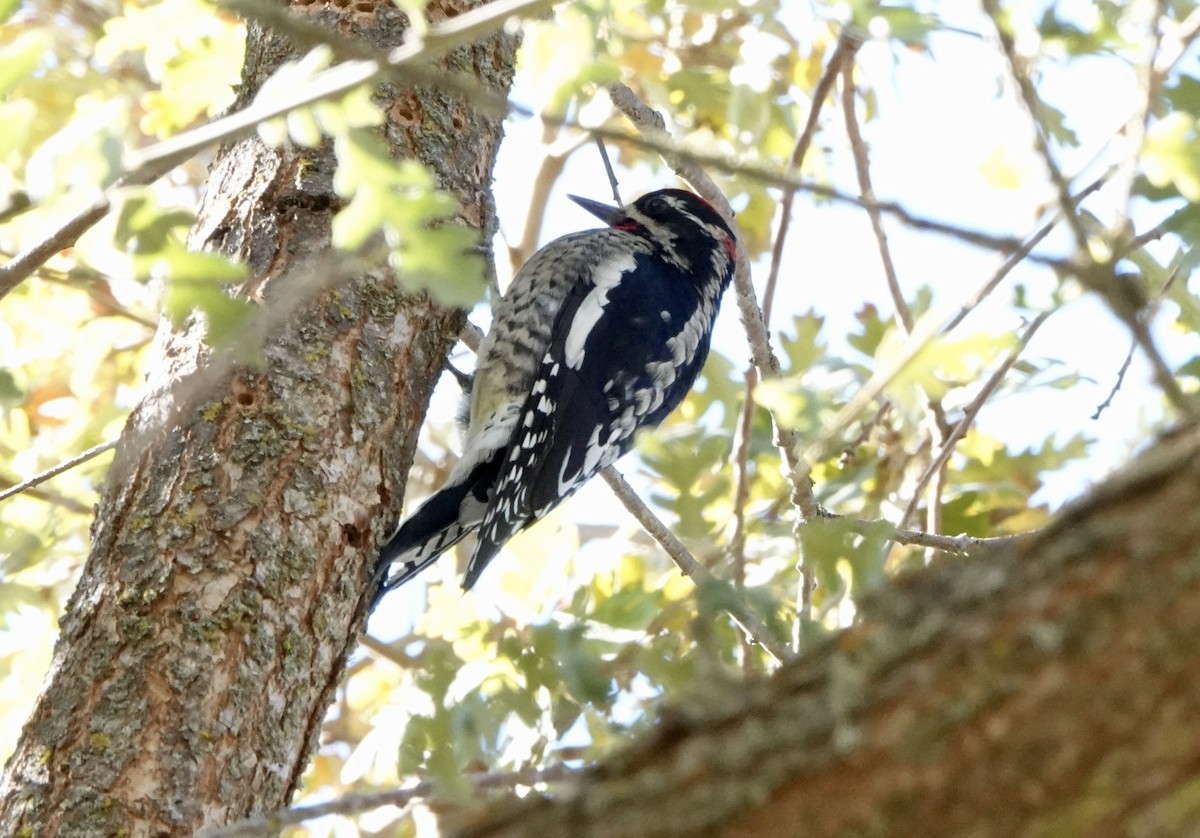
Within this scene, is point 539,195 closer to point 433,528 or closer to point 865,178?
point 865,178

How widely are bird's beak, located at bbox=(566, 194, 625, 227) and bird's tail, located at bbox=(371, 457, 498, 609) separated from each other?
3.53 ft

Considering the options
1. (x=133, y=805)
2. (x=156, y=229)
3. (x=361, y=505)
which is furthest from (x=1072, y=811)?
(x=361, y=505)

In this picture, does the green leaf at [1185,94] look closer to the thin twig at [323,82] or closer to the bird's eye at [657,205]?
the thin twig at [323,82]

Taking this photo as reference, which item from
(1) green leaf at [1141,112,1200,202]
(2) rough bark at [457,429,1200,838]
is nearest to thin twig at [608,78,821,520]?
(1) green leaf at [1141,112,1200,202]

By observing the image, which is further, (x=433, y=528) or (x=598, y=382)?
(x=598, y=382)

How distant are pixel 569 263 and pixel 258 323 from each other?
2.45m

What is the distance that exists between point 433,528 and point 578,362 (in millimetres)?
819

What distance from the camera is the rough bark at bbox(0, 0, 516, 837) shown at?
1.83 metres

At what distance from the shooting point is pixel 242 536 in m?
2.04

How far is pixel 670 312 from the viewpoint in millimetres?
3678

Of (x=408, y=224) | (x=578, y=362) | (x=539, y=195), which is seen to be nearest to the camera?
(x=408, y=224)

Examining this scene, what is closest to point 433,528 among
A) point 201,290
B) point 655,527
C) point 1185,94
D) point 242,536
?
point 655,527

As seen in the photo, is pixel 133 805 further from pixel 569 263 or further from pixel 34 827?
pixel 569 263

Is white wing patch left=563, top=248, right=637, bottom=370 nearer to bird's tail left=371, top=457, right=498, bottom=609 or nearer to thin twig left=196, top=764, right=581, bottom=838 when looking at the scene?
bird's tail left=371, top=457, right=498, bottom=609
